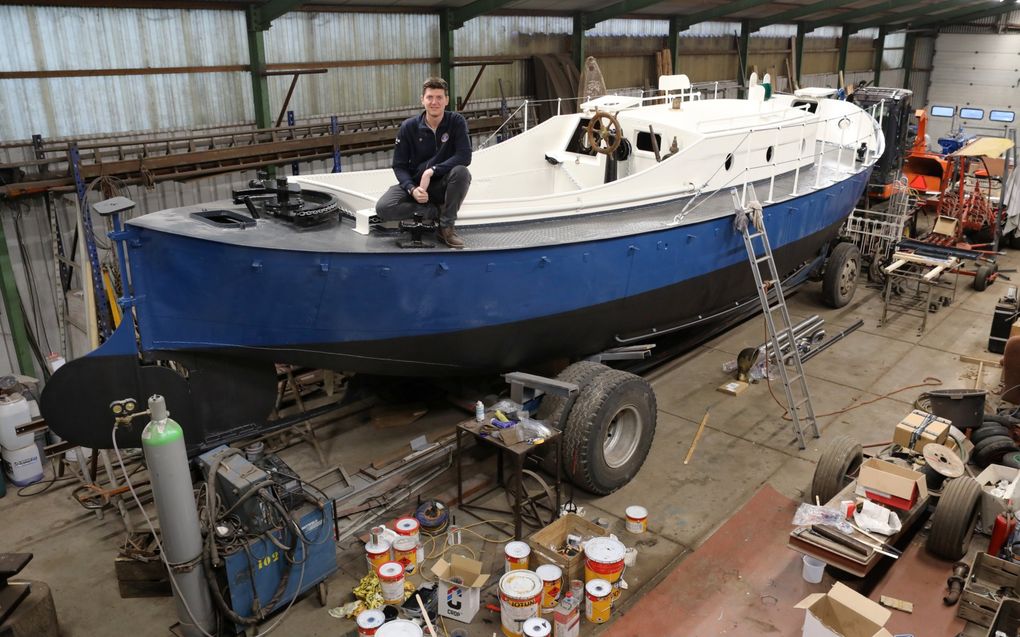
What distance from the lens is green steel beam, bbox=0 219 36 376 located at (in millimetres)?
7301

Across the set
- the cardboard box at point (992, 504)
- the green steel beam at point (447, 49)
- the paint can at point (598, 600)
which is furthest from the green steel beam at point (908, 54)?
the paint can at point (598, 600)

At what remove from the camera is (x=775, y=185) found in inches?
335

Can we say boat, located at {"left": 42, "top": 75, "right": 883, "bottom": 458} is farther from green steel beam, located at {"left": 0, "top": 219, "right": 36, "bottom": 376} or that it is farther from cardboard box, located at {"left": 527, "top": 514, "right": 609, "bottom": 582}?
green steel beam, located at {"left": 0, "top": 219, "right": 36, "bottom": 376}

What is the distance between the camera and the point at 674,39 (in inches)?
658

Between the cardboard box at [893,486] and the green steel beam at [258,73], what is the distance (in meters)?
7.86

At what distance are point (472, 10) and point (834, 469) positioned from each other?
879 centimetres

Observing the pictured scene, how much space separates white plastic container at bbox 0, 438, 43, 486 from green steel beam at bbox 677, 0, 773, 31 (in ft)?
49.3

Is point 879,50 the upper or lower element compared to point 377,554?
upper

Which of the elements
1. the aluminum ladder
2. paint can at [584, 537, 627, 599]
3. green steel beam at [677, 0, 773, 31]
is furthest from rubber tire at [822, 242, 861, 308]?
green steel beam at [677, 0, 773, 31]

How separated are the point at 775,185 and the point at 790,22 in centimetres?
1515

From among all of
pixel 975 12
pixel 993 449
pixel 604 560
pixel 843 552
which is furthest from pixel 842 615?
pixel 975 12

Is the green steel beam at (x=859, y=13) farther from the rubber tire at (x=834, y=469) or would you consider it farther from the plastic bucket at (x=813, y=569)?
the plastic bucket at (x=813, y=569)

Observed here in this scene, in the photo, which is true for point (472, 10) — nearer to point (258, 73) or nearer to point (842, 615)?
point (258, 73)

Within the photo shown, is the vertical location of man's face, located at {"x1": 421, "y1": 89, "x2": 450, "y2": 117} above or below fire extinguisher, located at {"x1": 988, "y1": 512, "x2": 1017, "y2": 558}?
above
